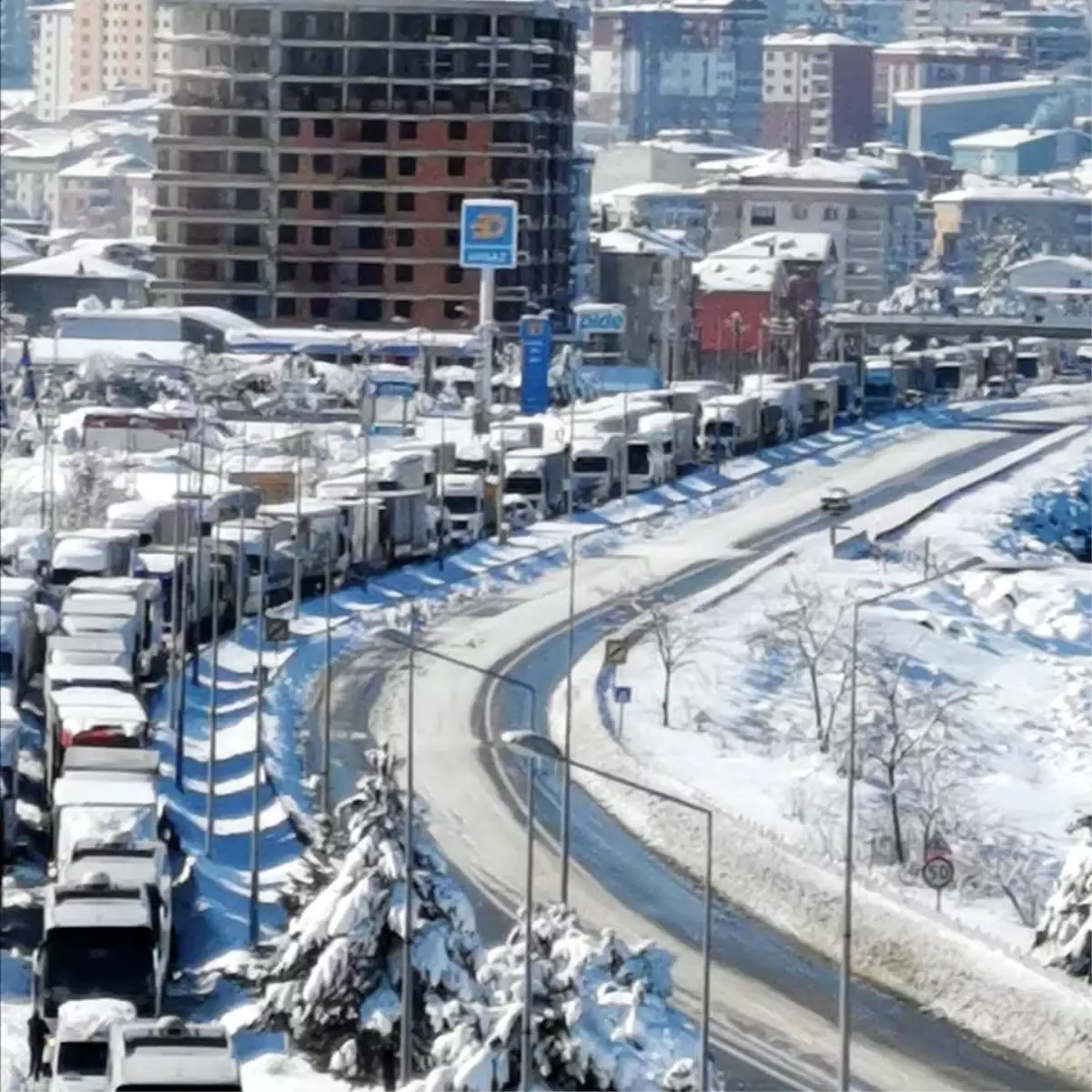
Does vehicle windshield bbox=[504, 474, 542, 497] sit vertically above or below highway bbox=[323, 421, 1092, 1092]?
below

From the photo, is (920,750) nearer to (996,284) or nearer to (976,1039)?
(976,1039)

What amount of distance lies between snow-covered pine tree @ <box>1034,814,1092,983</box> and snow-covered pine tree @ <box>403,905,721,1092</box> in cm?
234

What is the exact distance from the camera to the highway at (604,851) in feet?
30.8

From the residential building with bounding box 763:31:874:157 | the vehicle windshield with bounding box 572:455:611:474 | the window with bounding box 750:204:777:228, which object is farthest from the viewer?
the residential building with bounding box 763:31:874:157

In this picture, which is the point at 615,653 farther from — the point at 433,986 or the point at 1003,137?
the point at 1003,137

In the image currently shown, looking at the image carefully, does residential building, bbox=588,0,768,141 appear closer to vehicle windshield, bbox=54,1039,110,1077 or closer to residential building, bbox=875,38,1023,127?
residential building, bbox=875,38,1023,127

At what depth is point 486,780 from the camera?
13117mm

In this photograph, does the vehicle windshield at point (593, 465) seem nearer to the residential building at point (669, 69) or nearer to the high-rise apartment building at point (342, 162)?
the high-rise apartment building at point (342, 162)

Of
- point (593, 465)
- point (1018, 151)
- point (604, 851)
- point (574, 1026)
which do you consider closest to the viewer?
point (574, 1026)

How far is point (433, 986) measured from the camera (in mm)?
8320

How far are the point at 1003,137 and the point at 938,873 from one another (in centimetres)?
4678

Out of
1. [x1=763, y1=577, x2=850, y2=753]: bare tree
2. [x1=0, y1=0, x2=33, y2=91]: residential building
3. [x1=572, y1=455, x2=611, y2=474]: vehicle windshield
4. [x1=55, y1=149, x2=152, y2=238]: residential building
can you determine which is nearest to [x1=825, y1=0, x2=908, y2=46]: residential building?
[x1=55, y1=149, x2=152, y2=238]: residential building

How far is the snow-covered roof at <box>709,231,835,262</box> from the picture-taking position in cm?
3894

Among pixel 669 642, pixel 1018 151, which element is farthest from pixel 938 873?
pixel 1018 151
